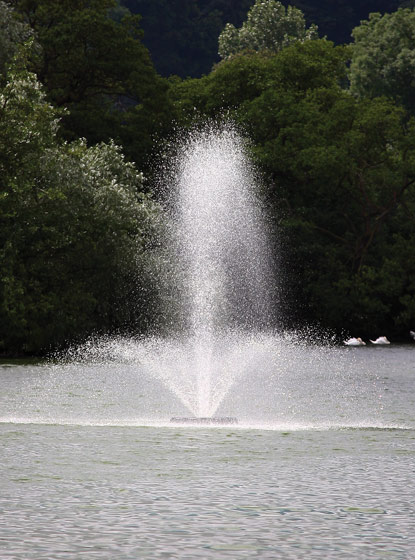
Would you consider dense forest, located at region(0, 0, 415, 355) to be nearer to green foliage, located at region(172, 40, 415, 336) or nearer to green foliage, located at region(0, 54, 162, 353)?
green foliage, located at region(172, 40, 415, 336)

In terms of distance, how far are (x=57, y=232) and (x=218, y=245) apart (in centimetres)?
1889

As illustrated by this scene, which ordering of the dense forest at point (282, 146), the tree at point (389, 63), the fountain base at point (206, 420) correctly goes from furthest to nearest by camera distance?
the tree at point (389, 63) → the dense forest at point (282, 146) → the fountain base at point (206, 420)

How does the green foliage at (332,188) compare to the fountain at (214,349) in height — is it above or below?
above

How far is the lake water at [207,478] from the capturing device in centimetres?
1180

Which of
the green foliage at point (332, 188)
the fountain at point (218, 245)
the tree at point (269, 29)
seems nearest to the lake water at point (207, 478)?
the fountain at point (218, 245)

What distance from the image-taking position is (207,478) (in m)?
16.6

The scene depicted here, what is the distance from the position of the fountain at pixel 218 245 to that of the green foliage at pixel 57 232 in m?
2.78

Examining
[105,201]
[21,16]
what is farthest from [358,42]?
[105,201]

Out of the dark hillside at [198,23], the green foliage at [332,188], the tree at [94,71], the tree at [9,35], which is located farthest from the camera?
the dark hillside at [198,23]

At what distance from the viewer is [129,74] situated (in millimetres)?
76375

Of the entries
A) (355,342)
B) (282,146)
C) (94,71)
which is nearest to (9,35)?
(94,71)

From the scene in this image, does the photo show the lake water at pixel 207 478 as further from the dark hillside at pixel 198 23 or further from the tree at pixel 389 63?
the dark hillside at pixel 198 23

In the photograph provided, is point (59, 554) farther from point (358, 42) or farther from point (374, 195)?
point (358, 42)

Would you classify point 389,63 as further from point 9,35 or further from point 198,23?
point 9,35
